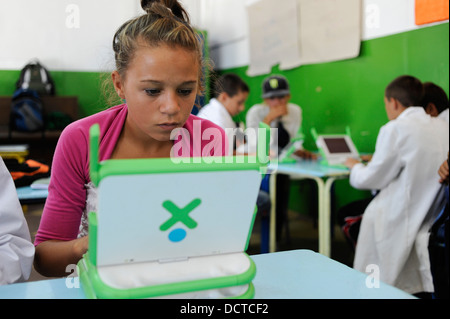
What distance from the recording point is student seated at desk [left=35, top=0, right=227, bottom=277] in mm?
832

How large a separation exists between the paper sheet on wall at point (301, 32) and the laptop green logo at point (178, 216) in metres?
2.91

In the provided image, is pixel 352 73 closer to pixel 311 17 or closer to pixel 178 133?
pixel 311 17

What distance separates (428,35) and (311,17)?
122 centimetres

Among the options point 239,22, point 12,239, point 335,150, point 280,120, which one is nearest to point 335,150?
point 335,150

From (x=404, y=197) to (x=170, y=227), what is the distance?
1747 millimetres

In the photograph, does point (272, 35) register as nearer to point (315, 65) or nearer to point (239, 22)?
point (315, 65)

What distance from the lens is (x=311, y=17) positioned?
3.63 m

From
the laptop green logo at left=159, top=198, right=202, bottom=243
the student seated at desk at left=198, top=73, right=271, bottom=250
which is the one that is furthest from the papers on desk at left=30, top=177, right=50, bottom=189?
the student seated at desk at left=198, top=73, right=271, bottom=250

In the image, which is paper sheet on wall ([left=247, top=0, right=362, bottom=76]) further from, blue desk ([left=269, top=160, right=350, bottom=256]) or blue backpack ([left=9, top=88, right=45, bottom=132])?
blue backpack ([left=9, top=88, right=45, bottom=132])

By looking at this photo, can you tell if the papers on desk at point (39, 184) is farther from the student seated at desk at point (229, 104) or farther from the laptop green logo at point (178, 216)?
the student seated at desk at point (229, 104)

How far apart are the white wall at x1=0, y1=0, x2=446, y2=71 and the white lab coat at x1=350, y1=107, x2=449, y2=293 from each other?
3.39 ft

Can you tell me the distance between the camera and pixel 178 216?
0.54 m

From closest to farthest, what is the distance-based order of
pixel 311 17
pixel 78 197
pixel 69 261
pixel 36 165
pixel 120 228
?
pixel 120 228 < pixel 69 261 < pixel 78 197 < pixel 36 165 < pixel 311 17
